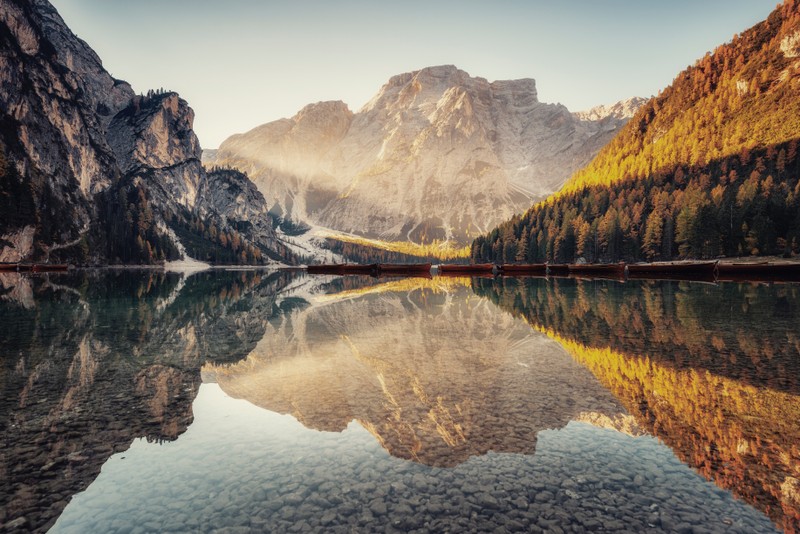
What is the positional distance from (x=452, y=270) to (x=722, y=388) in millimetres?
98838

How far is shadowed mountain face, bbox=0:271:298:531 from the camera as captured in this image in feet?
22.0

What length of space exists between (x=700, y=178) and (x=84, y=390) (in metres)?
150

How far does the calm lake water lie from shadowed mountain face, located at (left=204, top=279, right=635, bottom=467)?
0.07 meters

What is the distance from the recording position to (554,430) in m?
8.80

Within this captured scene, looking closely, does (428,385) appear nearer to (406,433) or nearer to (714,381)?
(406,433)

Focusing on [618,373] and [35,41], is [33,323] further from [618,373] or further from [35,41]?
[35,41]

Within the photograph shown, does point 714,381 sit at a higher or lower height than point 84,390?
lower

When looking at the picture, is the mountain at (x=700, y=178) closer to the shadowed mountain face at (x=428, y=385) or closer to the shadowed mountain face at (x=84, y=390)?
the shadowed mountain face at (x=428, y=385)

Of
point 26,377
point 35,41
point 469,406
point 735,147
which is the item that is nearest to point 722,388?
point 469,406

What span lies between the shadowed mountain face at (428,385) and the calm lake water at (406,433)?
0.07 metres

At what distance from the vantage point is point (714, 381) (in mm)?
11195

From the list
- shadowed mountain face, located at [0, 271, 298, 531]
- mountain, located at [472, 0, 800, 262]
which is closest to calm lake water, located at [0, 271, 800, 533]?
shadowed mountain face, located at [0, 271, 298, 531]

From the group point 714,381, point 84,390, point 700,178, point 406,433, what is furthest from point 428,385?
point 700,178

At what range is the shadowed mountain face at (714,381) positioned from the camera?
22.4 ft
